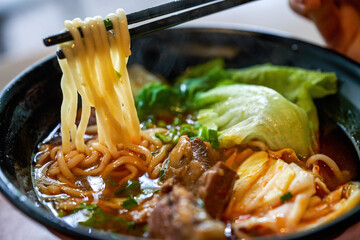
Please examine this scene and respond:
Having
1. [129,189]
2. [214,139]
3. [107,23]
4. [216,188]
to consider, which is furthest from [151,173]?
[107,23]

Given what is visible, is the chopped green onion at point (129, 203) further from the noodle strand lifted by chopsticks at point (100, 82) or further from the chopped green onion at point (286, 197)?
the chopped green onion at point (286, 197)

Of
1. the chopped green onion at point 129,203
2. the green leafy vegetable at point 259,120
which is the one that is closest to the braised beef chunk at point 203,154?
the green leafy vegetable at point 259,120

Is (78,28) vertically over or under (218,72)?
over

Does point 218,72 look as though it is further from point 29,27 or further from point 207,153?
point 29,27

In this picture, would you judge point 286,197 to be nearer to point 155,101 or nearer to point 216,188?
point 216,188

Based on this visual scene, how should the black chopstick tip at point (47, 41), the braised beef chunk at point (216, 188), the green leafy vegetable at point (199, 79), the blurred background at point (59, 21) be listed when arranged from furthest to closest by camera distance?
the blurred background at point (59, 21)
the green leafy vegetable at point (199, 79)
the black chopstick tip at point (47, 41)
the braised beef chunk at point (216, 188)

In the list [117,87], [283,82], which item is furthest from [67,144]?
[283,82]

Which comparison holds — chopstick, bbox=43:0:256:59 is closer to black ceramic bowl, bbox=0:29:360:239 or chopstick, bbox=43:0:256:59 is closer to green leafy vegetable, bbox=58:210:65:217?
black ceramic bowl, bbox=0:29:360:239
